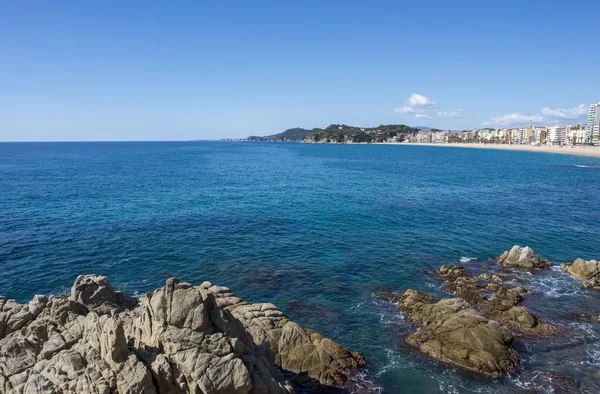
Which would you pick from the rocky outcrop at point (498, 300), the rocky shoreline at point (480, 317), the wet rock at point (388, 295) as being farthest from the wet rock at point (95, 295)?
the rocky outcrop at point (498, 300)

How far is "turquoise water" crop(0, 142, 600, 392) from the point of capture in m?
31.6

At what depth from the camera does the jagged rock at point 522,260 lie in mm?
46125

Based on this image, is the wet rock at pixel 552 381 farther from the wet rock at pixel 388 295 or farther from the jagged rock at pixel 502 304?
the wet rock at pixel 388 295

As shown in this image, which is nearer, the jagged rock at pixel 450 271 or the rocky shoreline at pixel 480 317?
the rocky shoreline at pixel 480 317

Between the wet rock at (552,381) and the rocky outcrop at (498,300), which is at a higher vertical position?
the rocky outcrop at (498,300)

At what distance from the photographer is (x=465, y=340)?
95.1 ft

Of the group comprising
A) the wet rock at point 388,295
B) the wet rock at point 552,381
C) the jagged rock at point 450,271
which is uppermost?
the jagged rock at point 450,271

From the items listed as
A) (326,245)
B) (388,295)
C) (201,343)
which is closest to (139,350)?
(201,343)

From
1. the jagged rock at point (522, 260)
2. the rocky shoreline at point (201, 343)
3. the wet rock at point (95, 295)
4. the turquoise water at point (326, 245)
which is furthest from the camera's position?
the jagged rock at point (522, 260)

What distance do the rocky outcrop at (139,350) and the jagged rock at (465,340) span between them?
8.82 m

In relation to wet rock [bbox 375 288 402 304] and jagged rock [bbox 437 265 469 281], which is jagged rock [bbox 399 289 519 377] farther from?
jagged rock [bbox 437 265 469 281]

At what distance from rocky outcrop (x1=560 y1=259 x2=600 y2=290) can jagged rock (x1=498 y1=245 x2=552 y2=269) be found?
310 cm

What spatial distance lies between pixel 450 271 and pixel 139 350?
35082 mm

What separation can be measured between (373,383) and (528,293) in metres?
22.7
